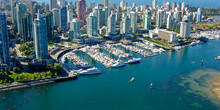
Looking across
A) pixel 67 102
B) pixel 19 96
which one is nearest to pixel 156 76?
pixel 67 102

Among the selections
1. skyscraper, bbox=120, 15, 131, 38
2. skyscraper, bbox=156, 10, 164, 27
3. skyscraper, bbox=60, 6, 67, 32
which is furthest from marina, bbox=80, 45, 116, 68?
skyscraper, bbox=156, 10, 164, 27

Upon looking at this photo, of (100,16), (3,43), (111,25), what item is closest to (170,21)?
(100,16)

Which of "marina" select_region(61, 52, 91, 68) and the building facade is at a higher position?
the building facade

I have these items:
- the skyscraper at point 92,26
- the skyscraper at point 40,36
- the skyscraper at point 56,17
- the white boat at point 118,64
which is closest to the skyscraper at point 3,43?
the skyscraper at point 40,36

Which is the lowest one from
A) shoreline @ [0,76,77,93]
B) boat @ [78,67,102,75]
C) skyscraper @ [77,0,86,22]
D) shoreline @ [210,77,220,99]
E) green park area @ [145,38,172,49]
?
shoreline @ [210,77,220,99]

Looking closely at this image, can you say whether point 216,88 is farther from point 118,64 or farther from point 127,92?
point 118,64

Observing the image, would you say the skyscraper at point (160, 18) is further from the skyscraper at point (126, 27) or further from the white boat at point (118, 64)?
the white boat at point (118, 64)

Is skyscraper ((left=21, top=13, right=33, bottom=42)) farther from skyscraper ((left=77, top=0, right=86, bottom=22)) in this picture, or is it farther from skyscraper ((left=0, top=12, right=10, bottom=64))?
skyscraper ((left=77, top=0, right=86, bottom=22))
